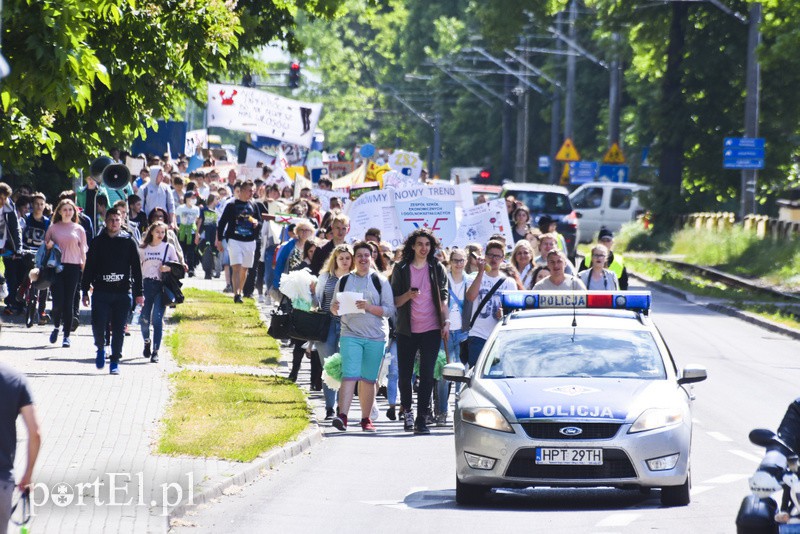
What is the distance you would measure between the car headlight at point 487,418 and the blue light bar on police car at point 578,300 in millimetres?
1703

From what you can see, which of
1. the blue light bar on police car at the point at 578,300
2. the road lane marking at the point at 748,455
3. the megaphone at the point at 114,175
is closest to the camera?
the blue light bar on police car at the point at 578,300

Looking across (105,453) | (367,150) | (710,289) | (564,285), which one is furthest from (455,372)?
(367,150)

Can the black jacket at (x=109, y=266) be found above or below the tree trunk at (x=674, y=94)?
below

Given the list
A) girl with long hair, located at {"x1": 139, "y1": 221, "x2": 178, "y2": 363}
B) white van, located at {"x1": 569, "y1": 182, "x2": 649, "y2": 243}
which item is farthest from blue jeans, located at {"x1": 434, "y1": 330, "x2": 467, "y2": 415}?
white van, located at {"x1": 569, "y1": 182, "x2": 649, "y2": 243}

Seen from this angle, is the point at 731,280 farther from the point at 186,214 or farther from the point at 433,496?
the point at 433,496

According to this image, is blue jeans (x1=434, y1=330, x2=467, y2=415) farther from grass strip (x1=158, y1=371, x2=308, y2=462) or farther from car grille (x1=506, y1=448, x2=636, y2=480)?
car grille (x1=506, y1=448, x2=636, y2=480)

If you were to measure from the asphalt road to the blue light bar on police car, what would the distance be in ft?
4.60

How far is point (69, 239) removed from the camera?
2005cm

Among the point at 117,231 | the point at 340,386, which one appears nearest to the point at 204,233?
the point at 117,231

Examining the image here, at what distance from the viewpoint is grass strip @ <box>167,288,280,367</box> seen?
Answer: 2108 centimetres

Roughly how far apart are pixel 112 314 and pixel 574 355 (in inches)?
275

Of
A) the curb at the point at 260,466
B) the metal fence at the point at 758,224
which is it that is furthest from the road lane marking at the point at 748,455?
the metal fence at the point at 758,224

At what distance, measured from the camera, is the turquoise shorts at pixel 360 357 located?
15883 mm

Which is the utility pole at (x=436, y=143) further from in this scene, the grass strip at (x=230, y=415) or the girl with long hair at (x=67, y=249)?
the grass strip at (x=230, y=415)
